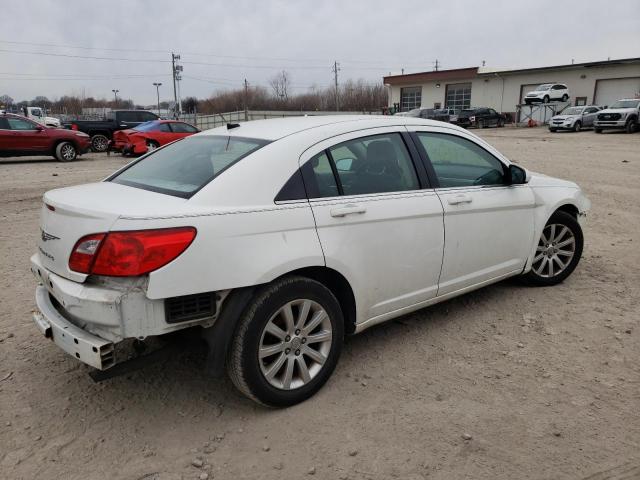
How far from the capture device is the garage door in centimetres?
3831

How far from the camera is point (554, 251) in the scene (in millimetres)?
4820

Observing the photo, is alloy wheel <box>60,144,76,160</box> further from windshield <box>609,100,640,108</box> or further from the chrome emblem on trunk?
windshield <box>609,100,640,108</box>

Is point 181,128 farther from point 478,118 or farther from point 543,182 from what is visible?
point 478,118

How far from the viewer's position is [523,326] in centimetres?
407

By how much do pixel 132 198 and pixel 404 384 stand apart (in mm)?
1987

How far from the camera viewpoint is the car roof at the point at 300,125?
3.28 metres

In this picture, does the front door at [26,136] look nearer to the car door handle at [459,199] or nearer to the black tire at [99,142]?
the black tire at [99,142]

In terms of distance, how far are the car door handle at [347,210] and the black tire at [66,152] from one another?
1683 centimetres

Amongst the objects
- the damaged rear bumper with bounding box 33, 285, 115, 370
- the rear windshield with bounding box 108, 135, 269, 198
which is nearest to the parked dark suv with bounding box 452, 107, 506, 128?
the rear windshield with bounding box 108, 135, 269, 198

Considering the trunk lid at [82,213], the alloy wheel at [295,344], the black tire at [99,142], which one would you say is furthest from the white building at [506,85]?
the trunk lid at [82,213]

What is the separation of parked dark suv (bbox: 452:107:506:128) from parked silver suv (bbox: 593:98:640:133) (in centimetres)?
1164

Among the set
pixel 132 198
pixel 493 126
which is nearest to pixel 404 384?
pixel 132 198

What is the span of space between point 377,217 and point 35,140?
→ 54.4ft

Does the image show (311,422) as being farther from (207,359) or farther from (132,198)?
(132,198)
